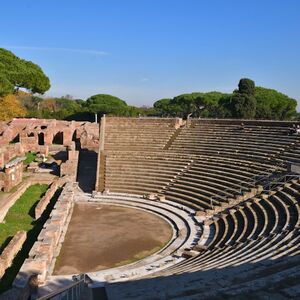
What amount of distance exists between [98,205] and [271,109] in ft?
119

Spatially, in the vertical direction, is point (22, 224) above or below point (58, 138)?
below

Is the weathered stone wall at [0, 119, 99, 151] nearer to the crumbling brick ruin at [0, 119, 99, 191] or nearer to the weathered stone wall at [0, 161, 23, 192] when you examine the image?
the crumbling brick ruin at [0, 119, 99, 191]

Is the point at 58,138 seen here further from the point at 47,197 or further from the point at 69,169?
the point at 47,197

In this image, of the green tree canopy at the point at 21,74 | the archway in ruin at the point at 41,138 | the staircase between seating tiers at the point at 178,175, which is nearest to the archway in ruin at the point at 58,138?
the archway in ruin at the point at 41,138

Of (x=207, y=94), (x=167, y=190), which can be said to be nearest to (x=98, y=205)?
(x=167, y=190)

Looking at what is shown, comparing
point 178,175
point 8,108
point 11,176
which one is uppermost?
point 8,108

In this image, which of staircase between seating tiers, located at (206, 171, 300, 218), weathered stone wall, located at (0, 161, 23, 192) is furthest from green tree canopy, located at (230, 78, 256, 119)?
weathered stone wall, located at (0, 161, 23, 192)

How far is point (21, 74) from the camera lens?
164 ft

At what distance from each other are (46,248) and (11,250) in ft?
4.16

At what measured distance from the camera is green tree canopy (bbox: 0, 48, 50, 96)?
49.1 metres

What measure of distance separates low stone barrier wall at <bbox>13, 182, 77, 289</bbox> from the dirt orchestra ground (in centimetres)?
34

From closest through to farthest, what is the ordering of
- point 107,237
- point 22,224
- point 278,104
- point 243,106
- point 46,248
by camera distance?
point 46,248, point 107,237, point 22,224, point 243,106, point 278,104

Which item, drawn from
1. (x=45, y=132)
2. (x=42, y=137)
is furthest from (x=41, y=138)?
(x=45, y=132)

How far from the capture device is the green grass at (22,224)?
45.8 feet
